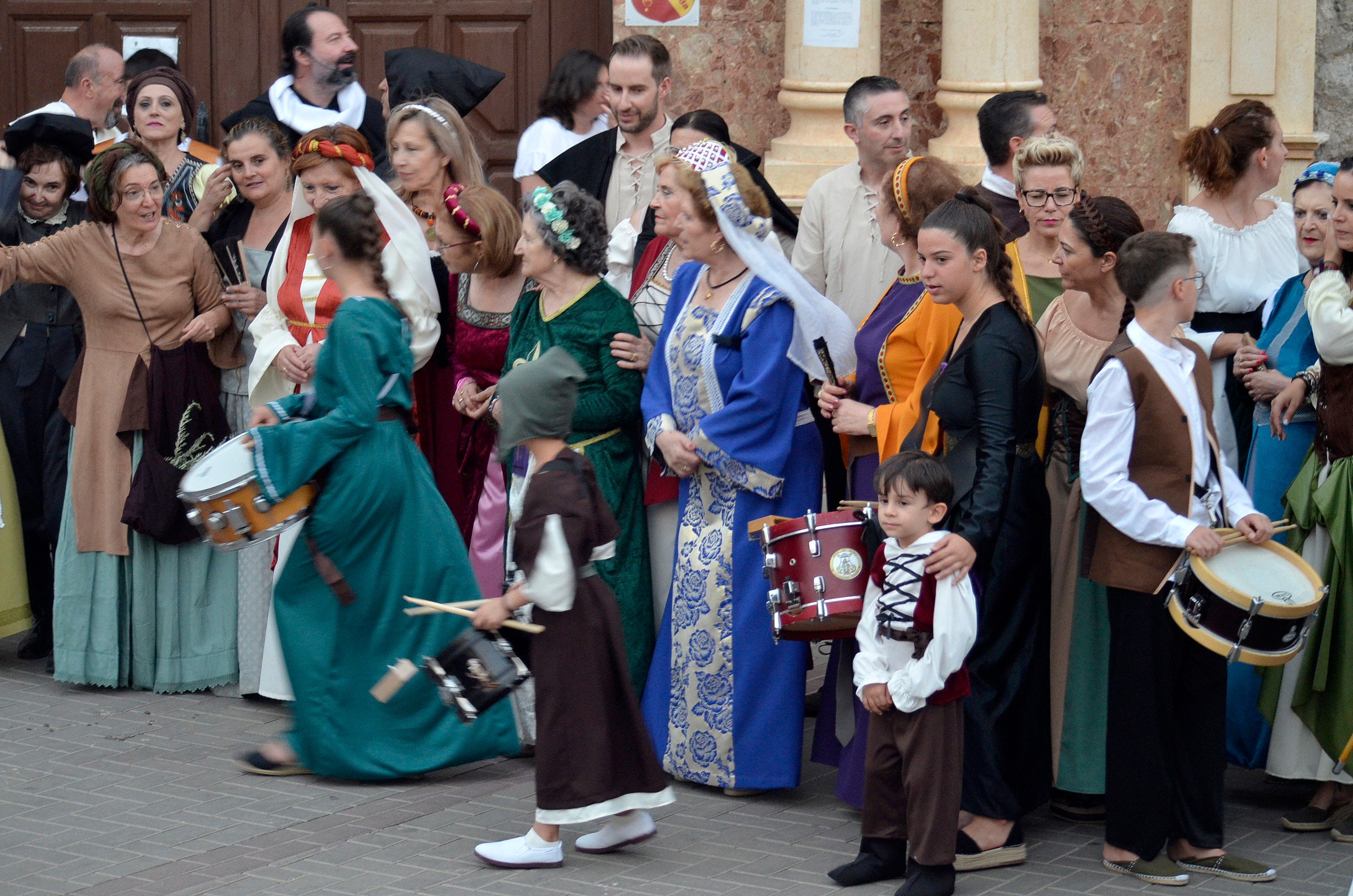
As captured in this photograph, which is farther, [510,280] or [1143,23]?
[1143,23]

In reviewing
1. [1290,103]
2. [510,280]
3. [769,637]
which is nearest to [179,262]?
[510,280]

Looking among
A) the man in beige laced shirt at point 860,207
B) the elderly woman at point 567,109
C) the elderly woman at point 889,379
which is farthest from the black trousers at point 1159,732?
the elderly woman at point 567,109

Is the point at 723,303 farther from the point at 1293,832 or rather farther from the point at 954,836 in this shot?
the point at 1293,832

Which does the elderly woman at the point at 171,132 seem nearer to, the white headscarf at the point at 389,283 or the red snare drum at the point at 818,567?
the white headscarf at the point at 389,283

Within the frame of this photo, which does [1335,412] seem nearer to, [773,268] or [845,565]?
[845,565]

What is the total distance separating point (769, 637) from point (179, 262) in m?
2.93

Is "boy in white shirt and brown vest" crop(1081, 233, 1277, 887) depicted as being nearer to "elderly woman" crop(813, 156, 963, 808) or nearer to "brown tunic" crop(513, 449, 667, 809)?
"elderly woman" crop(813, 156, 963, 808)

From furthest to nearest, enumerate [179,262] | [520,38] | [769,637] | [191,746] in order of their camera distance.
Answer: [520,38] → [179,262] → [191,746] → [769,637]

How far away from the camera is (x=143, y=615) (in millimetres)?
6988

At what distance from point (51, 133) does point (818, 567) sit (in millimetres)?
4175

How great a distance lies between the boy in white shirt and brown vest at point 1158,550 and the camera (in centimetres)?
481

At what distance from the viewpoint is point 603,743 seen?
4.98 metres

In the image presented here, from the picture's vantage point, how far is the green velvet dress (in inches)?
239

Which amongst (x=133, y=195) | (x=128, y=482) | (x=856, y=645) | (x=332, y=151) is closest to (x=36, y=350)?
(x=128, y=482)
